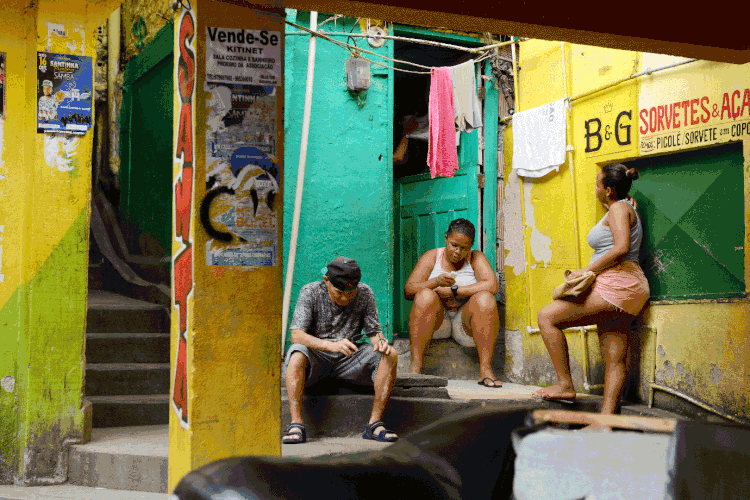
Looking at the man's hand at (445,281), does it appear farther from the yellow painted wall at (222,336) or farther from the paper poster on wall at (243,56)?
the paper poster on wall at (243,56)

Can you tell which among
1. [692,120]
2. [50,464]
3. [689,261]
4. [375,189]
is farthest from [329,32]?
[50,464]

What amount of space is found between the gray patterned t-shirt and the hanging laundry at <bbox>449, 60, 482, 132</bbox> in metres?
2.44

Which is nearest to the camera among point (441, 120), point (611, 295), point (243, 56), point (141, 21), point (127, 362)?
point (243, 56)

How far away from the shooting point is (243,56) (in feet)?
12.1

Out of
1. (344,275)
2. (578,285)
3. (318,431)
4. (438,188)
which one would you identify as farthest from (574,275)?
(438,188)

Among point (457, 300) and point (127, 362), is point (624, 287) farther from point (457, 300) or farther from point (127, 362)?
point (127, 362)

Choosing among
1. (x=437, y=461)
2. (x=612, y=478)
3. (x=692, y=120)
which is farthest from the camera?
(x=692, y=120)

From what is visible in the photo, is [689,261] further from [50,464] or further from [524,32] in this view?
[50,464]

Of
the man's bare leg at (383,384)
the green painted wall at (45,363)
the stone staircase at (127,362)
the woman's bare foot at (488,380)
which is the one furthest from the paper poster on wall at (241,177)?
the woman's bare foot at (488,380)

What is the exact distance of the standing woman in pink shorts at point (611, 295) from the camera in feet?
18.2

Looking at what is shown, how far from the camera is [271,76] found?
3.76 meters

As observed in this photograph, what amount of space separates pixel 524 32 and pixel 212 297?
2374 millimetres

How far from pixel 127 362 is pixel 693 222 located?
15.4 feet

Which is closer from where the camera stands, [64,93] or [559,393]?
[64,93]
